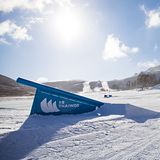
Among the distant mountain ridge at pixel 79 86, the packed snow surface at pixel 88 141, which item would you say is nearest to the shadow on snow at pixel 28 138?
the packed snow surface at pixel 88 141

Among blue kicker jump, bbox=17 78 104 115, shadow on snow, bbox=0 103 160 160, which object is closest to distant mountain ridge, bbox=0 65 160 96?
blue kicker jump, bbox=17 78 104 115

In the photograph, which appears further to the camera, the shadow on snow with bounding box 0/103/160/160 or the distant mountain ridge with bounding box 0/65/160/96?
the distant mountain ridge with bounding box 0/65/160/96

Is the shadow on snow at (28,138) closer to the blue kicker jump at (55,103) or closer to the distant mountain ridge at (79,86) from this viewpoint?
the blue kicker jump at (55,103)

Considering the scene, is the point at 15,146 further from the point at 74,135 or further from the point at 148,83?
the point at 148,83

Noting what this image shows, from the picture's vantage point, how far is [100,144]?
4523 millimetres

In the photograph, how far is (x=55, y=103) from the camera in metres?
8.14

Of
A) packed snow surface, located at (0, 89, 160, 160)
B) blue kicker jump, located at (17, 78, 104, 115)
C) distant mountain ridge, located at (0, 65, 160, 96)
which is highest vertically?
distant mountain ridge, located at (0, 65, 160, 96)

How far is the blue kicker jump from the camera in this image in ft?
26.6

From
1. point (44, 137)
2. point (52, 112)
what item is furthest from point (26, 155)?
point (52, 112)

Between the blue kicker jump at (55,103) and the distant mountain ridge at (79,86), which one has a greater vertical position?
the distant mountain ridge at (79,86)

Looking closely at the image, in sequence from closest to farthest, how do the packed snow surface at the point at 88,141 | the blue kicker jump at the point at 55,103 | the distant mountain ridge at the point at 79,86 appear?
the packed snow surface at the point at 88,141, the blue kicker jump at the point at 55,103, the distant mountain ridge at the point at 79,86

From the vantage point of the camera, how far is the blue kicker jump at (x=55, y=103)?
8.10 meters

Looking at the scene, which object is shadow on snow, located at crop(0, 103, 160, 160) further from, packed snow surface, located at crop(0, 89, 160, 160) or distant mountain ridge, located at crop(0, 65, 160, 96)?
distant mountain ridge, located at crop(0, 65, 160, 96)

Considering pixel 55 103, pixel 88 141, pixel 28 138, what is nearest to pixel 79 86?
pixel 55 103
